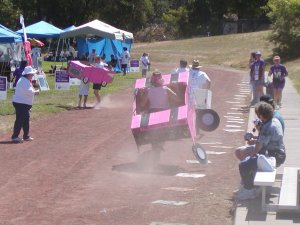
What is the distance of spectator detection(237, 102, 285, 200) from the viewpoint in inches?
360

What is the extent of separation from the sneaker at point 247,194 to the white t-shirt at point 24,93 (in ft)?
23.1

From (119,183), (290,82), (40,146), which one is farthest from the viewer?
(290,82)

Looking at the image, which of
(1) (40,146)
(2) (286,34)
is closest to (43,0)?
(2) (286,34)

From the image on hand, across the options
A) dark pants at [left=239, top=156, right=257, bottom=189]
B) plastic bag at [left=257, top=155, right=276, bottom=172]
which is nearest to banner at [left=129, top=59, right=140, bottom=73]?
dark pants at [left=239, top=156, right=257, bottom=189]

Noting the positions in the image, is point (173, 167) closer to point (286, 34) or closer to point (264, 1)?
point (286, 34)

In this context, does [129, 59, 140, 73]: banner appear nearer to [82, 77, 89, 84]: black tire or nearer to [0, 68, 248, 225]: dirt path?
[82, 77, 89, 84]: black tire

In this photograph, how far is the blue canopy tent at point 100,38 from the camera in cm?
3850

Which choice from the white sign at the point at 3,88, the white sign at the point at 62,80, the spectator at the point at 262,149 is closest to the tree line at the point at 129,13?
the white sign at the point at 62,80

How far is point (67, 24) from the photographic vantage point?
76.0 m

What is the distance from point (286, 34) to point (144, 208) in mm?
44193

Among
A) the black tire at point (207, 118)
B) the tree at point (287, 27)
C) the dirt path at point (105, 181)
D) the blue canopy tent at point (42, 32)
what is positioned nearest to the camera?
the dirt path at point (105, 181)

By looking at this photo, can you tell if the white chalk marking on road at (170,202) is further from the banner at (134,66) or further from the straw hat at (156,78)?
the banner at (134,66)

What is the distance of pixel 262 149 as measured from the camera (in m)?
9.44

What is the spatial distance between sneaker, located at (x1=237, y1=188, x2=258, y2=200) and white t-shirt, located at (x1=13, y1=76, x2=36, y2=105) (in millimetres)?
7030
